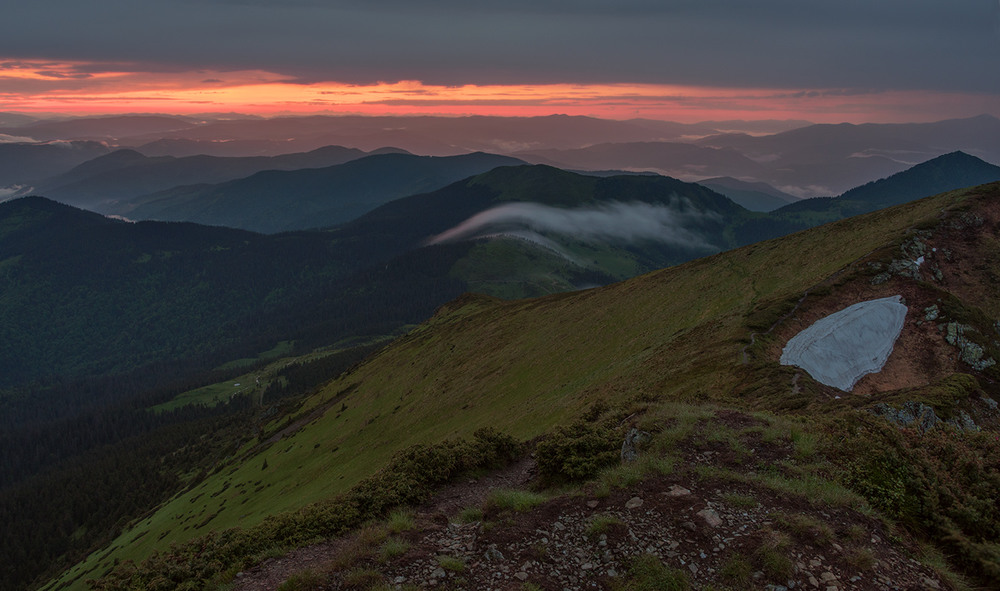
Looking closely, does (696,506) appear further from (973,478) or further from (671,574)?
(973,478)

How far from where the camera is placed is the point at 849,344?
32.8m

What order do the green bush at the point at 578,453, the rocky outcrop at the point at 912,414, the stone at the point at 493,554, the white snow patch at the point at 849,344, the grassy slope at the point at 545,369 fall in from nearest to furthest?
1. the stone at the point at 493,554
2. the green bush at the point at 578,453
3. the rocky outcrop at the point at 912,414
4. the white snow patch at the point at 849,344
5. the grassy slope at the point at 545,369

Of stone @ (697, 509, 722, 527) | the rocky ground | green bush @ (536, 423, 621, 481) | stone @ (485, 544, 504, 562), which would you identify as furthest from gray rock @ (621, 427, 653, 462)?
stone @ (485, 544, 504, 562)

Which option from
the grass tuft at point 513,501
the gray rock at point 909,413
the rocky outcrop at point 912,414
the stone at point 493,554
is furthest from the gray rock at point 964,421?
the stone at point 493,554

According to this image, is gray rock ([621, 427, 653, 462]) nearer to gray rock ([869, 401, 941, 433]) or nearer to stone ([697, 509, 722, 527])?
stone ([697, 509, 722, 527])

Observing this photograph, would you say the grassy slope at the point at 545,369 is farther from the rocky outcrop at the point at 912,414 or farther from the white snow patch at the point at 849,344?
the rocky outcrop at the point at 912,414

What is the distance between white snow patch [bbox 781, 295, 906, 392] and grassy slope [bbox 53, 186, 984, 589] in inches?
157

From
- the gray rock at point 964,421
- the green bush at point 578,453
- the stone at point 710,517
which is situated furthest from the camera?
the gray rock at point 964,421

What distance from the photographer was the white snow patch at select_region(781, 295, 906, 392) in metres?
31.5

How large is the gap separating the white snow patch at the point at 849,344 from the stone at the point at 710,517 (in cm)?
2139

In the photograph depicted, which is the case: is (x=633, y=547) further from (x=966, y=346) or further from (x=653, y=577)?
(x=966, y=346)

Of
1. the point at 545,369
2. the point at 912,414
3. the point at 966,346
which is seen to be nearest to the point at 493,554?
the point at 912,414

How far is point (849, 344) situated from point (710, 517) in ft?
85.7

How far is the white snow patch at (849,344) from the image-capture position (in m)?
31.5
